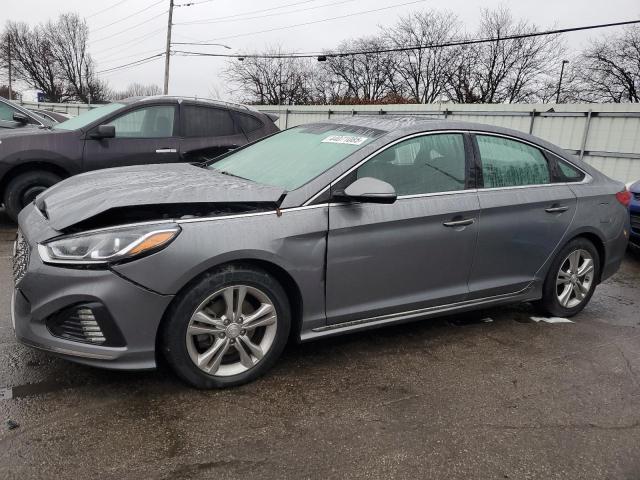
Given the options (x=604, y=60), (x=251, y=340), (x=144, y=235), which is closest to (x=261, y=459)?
(x=251, y=340)

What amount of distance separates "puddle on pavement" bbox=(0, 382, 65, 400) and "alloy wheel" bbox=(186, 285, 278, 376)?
0.76 metres

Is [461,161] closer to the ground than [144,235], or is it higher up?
higher up

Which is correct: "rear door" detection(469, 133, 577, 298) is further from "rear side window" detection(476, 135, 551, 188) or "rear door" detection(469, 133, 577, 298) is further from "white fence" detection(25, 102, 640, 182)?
"white fence" detection(25, 102, 640, 182)

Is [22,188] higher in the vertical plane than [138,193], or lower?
lower

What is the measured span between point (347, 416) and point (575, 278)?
8.58ft

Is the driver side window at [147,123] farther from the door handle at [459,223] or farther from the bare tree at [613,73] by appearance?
the bare tree at [613,73]

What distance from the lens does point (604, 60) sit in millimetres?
44594

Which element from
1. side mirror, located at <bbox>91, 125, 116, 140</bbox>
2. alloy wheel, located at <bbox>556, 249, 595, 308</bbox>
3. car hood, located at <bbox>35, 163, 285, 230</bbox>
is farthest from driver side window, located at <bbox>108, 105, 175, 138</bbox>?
alloy wheel, located at <bbox>556, 249, 595, 308</bbox>

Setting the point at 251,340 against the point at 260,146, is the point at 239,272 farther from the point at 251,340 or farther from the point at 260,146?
the point at 260,146

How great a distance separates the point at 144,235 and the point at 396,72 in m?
54.6

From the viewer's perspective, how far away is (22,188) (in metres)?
6.14

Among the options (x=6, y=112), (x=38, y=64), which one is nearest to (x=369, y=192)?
(x=6, y=112)

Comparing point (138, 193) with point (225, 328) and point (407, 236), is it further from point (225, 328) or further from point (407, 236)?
point (407, 236)

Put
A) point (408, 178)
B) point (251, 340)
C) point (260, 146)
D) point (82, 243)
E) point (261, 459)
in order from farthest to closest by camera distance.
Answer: point (260, 146) → point (408, 178) → point (251, 340) → point (82, 243) → point (261, 459)
